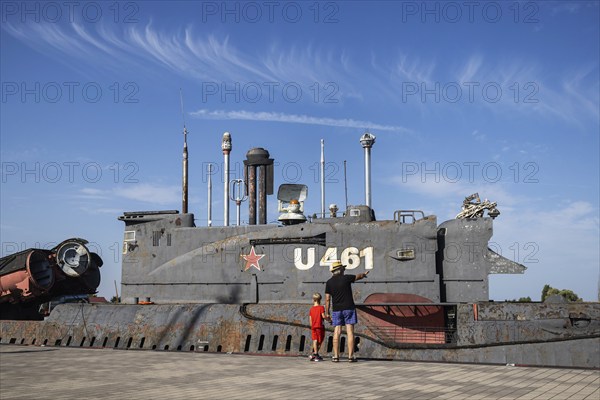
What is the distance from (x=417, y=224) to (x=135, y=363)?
9.38 meters

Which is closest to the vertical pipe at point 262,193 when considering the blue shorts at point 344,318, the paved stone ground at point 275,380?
the paved stone ground at point 275,380

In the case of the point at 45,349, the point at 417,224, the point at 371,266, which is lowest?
the point at 45,349

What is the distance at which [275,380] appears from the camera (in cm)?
1019

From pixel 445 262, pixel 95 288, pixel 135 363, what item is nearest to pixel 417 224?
pixel 445 262

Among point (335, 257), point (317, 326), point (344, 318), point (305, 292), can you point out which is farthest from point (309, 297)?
point (344, 318)

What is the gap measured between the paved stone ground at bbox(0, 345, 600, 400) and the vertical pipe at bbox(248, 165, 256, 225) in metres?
9.23

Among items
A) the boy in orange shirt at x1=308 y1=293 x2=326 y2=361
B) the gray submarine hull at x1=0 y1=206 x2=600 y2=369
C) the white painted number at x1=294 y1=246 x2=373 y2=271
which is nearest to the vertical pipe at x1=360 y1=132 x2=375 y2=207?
the gray submarine hull at x1=0 y1=206 x2=600 y2=369

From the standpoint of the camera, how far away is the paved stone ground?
339 inches

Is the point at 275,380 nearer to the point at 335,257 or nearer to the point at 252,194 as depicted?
the point at 335,257

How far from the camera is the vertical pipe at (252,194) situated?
910 inches

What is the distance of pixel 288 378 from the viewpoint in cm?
1044

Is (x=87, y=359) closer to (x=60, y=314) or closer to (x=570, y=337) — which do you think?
(x=60, y=314)

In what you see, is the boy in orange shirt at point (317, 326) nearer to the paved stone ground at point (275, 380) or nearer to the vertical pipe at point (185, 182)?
the paved stone ground at point (275, 380)

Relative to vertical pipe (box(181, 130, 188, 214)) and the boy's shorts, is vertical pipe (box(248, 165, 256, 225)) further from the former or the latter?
the boy's shorts
